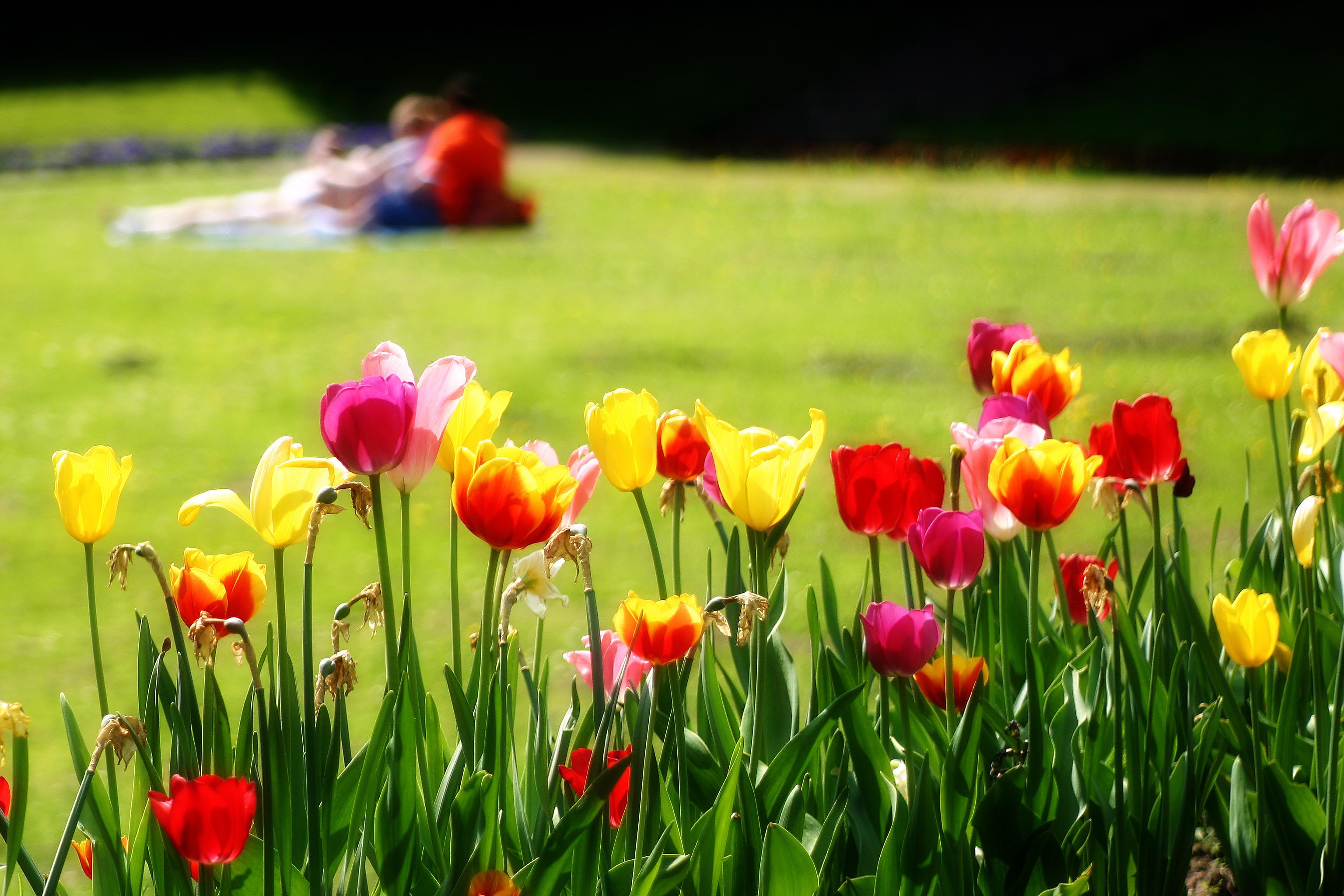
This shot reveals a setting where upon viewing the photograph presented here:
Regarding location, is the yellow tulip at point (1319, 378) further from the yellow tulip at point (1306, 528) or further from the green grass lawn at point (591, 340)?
the green grass lawn at point (591, 340)

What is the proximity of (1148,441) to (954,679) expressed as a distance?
367 millimetres

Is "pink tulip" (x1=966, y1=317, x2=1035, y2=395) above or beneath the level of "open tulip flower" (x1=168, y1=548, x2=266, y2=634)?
above

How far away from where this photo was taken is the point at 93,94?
21219mm

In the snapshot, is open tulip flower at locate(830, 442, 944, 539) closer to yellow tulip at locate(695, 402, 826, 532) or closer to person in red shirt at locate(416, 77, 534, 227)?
yellow tulip at locate(695, 402, 826, 532)

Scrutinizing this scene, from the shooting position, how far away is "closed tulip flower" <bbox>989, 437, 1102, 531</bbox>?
4.89ft

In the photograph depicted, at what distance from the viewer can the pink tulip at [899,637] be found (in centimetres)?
145

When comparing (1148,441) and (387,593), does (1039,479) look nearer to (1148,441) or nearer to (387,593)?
(1148,441)

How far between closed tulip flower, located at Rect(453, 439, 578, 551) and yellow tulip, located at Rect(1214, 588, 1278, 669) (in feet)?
2.31

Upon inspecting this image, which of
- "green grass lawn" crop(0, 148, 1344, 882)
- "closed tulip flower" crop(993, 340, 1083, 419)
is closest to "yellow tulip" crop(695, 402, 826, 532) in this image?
"closed tulip flower" crop(993, 340, 1083, 419)

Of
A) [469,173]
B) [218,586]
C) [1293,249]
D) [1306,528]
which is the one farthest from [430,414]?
[469,173]

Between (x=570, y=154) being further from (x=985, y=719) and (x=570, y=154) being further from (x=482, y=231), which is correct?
(x=985, y=719)

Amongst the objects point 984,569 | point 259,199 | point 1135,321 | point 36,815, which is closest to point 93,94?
point 259,199

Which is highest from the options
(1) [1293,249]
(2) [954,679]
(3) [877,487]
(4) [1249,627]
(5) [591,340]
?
Result: (1) [1293,249]

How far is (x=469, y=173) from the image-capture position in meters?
11.5
